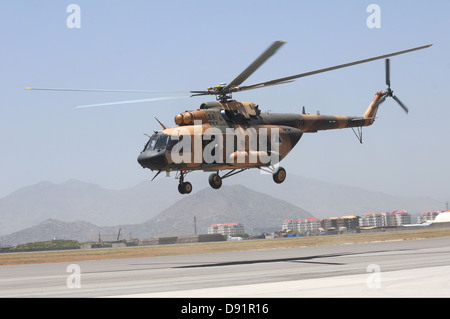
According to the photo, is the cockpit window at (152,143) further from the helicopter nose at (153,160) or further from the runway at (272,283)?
the runway at (272,283)

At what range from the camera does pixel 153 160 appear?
3312 centimetres

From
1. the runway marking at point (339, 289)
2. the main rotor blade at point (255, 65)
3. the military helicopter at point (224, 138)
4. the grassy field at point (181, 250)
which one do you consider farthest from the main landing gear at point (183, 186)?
the runway marking at point (339, 289)

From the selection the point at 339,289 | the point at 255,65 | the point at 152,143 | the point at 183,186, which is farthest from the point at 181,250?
the point at 339,289

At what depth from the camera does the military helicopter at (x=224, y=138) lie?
33.3 m

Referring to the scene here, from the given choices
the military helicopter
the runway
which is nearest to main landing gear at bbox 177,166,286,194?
the military helicopter

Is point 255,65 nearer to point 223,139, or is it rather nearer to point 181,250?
point 223,139

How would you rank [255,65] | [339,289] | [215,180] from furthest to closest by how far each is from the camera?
[215,180], [255,65], [339,289]

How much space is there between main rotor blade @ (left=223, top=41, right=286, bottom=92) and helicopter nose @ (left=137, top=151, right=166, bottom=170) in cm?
546

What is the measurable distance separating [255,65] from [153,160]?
301 inches

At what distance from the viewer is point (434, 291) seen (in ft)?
54.0

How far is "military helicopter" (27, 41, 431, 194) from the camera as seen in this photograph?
33344 millimetres

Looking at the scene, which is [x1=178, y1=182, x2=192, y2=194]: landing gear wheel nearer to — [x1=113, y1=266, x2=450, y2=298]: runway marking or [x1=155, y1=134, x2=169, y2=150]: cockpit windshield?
[x1=155, y1=134, x2=169, y2=150]: cockpit windshield

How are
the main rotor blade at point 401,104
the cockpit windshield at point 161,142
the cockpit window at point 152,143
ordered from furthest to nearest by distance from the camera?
the main rotor blade at point 401,104, the cockpit window at point 152,143, the cockpit windshield at point 161,142

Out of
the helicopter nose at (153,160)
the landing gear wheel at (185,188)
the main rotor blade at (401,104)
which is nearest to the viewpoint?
the helicopter nose at (153,160)
